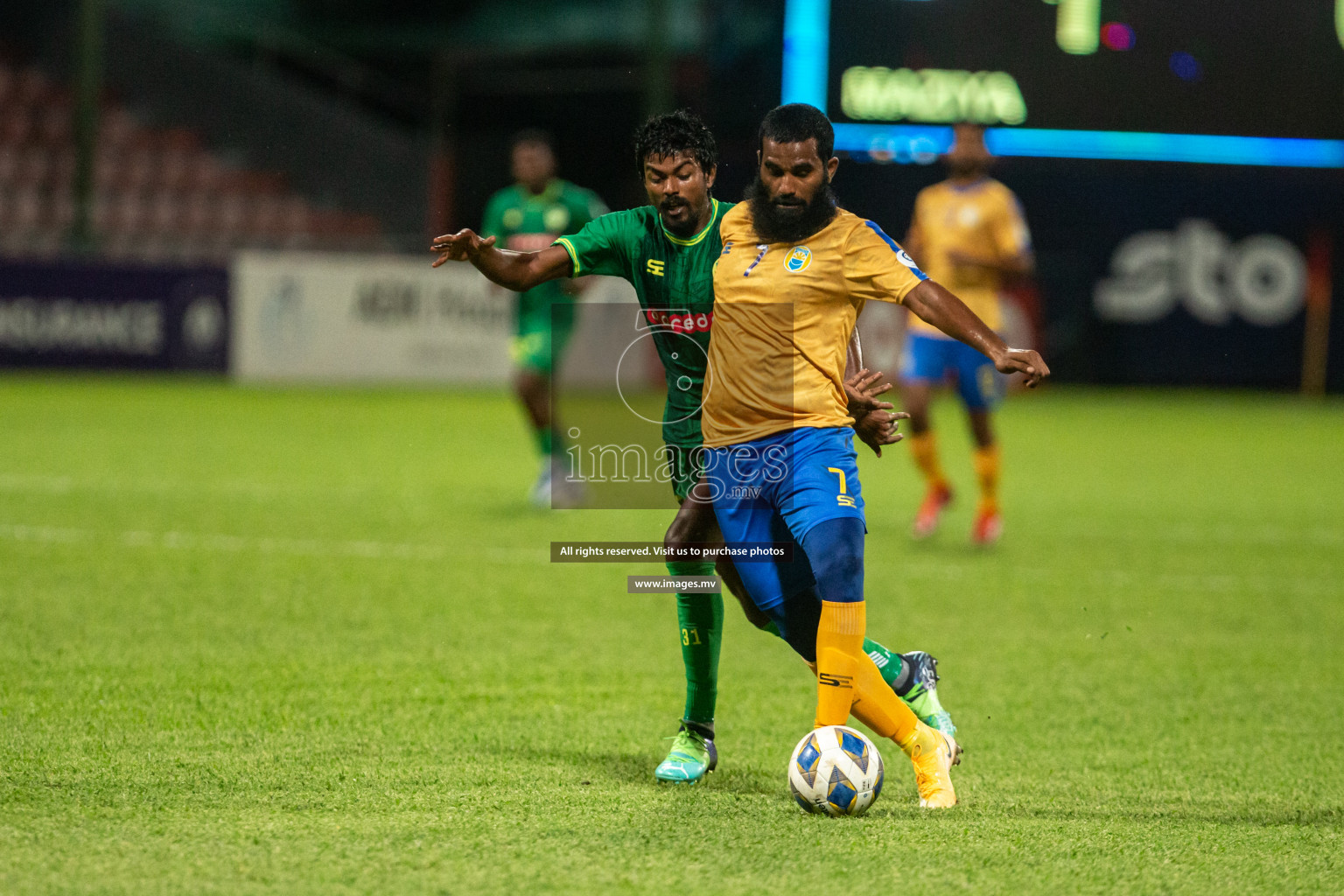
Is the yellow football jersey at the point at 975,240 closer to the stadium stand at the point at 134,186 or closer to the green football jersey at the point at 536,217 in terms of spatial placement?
the green football jersey at the point at 536,217

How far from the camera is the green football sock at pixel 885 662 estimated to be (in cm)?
436

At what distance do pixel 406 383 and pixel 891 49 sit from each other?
23.3ft

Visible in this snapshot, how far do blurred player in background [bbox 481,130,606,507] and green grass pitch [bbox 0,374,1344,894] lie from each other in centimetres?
61

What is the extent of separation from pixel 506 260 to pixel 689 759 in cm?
151

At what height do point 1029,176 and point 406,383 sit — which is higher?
point 1029,176

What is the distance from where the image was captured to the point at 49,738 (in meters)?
4.43

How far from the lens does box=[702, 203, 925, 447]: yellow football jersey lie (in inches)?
161

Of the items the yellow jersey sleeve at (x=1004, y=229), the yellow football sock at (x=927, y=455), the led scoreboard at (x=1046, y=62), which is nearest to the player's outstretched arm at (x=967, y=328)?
the yellow football sock at (x=927, y=455)

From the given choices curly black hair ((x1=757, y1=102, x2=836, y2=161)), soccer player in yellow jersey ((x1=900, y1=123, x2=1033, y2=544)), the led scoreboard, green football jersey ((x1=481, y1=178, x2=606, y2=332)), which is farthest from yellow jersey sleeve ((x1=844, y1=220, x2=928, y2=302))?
the led scoreboard

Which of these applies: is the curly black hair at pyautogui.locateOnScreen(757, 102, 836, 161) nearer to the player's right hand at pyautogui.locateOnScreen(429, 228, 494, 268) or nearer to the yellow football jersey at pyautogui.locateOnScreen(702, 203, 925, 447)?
the yellow football jersey at pyautogui.locateOnScreen(702, 203, 925, 447)

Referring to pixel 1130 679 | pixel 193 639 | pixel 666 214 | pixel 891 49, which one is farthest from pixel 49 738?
pixel 891 49

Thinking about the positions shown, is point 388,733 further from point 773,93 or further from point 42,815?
point 773,93

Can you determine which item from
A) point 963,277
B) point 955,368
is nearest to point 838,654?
point 955,368

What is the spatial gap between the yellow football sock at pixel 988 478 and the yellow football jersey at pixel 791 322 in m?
4.76
